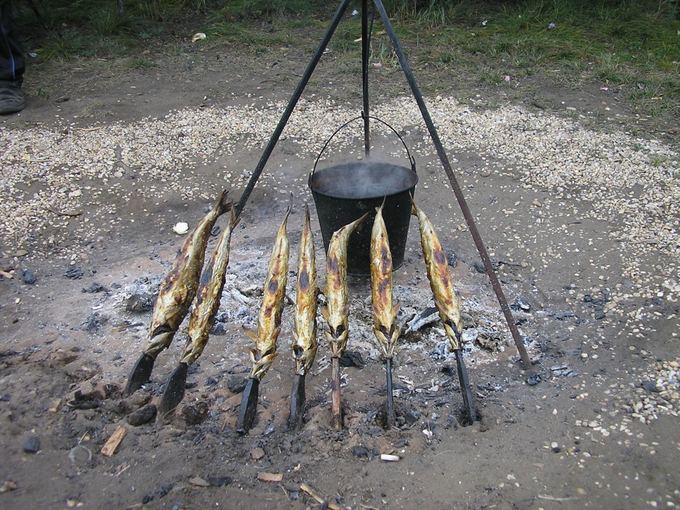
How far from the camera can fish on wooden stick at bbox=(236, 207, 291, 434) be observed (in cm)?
271

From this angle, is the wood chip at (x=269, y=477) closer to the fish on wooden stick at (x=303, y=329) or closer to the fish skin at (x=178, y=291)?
the fish on wooden stick at (x=303, y=329)

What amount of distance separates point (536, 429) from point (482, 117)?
12.4 ft

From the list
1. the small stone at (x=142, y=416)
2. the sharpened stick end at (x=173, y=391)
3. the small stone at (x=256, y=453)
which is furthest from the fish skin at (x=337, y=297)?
the small stone at (x=142, y=416)

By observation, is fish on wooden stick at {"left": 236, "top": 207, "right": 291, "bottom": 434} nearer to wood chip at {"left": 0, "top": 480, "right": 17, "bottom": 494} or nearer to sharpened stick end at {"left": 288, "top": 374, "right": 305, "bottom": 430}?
sharpened stick end at {"left": 288, "top": 374, "right": 305, "bottom": 430}

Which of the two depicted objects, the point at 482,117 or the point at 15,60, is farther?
the point at 15,60

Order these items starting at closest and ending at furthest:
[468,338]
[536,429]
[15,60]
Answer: [536,429], [468,338], [15,60]

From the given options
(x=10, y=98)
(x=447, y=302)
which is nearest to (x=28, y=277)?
(x=447, y=302)

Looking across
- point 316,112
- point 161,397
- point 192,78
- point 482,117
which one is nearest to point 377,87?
point 316,112

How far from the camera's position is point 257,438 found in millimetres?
2711

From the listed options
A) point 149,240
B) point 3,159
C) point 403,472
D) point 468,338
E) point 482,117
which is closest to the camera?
point 403,472

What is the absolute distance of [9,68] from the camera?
6148 mm

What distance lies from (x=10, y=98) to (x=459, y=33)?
5.09 metres

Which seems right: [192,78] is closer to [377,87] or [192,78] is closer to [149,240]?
[377,87]

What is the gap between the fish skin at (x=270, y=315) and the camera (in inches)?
111
